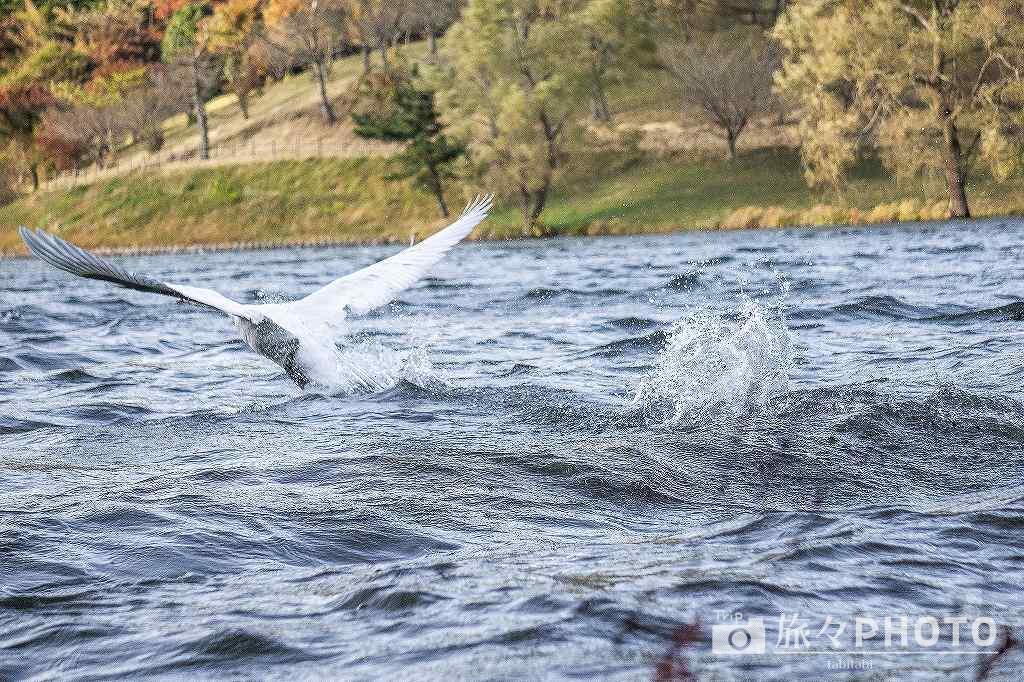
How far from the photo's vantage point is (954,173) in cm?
4050

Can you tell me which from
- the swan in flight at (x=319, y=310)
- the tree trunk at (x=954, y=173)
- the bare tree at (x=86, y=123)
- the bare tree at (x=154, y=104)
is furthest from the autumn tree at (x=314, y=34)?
the swan in flight at (x=319, y=310)

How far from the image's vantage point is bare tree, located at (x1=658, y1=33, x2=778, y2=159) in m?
57.4

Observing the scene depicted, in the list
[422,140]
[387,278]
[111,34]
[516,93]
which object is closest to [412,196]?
[422,140]

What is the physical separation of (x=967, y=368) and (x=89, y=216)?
63.1 metres

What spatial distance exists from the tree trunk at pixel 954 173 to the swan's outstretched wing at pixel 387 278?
32042mm

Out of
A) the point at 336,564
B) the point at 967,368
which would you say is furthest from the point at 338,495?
the point at 967,368

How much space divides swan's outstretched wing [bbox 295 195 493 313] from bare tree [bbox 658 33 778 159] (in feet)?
155

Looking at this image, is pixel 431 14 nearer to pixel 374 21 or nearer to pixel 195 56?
Answer: pixel 374 21

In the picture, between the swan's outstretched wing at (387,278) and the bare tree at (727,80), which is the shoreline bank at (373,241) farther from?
the swan's outstretched wing at (387,278)

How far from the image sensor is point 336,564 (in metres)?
5.56

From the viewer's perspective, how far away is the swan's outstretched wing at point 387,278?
10570 millimetres

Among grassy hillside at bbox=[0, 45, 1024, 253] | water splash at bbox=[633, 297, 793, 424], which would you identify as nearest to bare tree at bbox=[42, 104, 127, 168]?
grassy hillside at bbox=[0, 45, 1024, 253]

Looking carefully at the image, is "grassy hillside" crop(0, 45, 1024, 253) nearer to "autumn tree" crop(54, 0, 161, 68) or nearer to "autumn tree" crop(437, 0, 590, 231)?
"autumn tree" crop(437, 0, 590, 231)

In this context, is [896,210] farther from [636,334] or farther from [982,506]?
[982,506]
